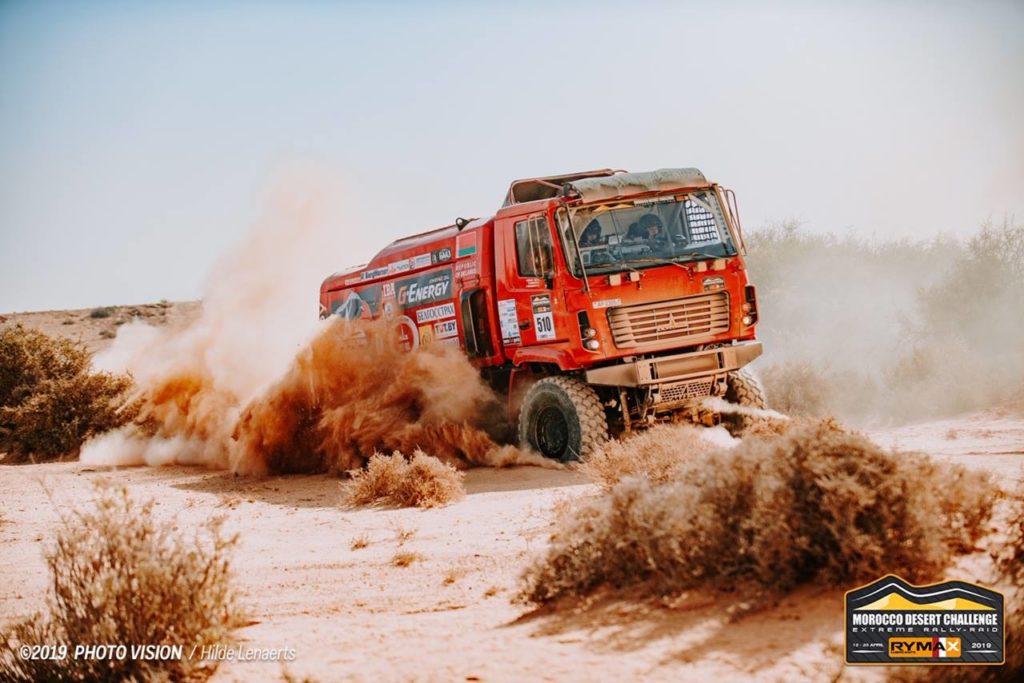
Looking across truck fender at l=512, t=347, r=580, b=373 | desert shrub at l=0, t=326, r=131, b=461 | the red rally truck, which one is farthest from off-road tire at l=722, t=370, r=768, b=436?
desert shrub at l=0, t=326, r=131, b=461

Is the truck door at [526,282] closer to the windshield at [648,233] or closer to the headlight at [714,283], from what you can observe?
the windshield at [648,233]

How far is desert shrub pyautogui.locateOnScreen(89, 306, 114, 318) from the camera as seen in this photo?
59.0 metres

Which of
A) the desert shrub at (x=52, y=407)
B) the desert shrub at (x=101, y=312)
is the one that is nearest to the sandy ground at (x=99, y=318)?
the desert shrub at (x=101, y=312)

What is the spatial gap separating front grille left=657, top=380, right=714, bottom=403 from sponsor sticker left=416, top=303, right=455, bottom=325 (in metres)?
3.45

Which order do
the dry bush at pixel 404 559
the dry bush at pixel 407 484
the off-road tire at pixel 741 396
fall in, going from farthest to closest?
the off-road tire at pixel 741 396 → the dry bush at pixel 407 484 → the dry bush at pixel 404 559

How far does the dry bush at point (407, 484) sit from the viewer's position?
36.2 ft

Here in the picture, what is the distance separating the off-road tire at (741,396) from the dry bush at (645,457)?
263 centimetres

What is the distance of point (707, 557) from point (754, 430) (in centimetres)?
565

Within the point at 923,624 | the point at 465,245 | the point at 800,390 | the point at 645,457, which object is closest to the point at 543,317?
the point at 465,245

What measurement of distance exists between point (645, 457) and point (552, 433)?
3743mm

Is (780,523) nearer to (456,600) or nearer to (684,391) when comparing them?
(456,600)

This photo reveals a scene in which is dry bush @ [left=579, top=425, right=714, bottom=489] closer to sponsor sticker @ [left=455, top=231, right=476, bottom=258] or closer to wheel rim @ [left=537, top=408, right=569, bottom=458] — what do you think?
wheel rim @ [left=537, top=408, right=569, bottom=458]

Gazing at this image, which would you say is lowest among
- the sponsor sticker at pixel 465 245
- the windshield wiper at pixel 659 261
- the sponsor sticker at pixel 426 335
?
the sponsor sticker at pixel 426 335

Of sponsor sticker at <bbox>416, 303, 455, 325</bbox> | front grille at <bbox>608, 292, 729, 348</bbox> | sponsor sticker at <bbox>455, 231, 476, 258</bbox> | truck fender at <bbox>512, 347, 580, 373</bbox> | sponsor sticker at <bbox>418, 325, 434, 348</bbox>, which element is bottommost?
truck fender at <bbox>512, 347, 580, 373</bbox>
